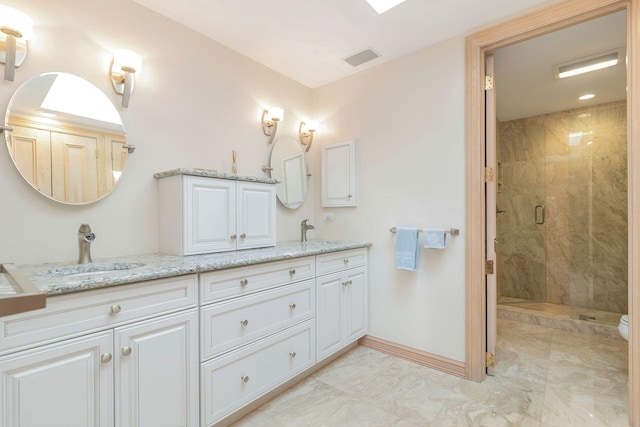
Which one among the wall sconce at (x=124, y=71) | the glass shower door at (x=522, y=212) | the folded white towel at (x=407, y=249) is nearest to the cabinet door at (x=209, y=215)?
the wall sconce at (x=124, y=71)

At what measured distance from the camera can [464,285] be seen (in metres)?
2.20

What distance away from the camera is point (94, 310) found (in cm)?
116

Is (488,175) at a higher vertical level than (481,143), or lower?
lower

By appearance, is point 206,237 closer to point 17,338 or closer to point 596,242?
point 17,338

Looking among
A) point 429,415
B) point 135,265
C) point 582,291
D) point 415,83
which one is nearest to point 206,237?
point 135,265

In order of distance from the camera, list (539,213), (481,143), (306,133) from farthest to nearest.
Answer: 1. (539,213)
2. (306,133)
3. (481,143)

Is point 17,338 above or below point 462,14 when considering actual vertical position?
below

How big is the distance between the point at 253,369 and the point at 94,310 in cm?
92

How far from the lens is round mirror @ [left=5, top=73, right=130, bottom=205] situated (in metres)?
1.50

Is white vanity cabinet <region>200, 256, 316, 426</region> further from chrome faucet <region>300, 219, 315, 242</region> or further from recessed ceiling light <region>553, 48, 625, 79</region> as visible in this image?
recessed ceiling light <region>553, 48, 625, 79</region>

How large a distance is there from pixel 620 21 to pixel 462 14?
108cm

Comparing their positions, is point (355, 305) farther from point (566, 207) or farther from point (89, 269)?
point (566, 207)

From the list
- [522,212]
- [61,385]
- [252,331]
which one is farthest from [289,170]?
[522,212]

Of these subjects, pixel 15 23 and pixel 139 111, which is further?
pixel 139 111
